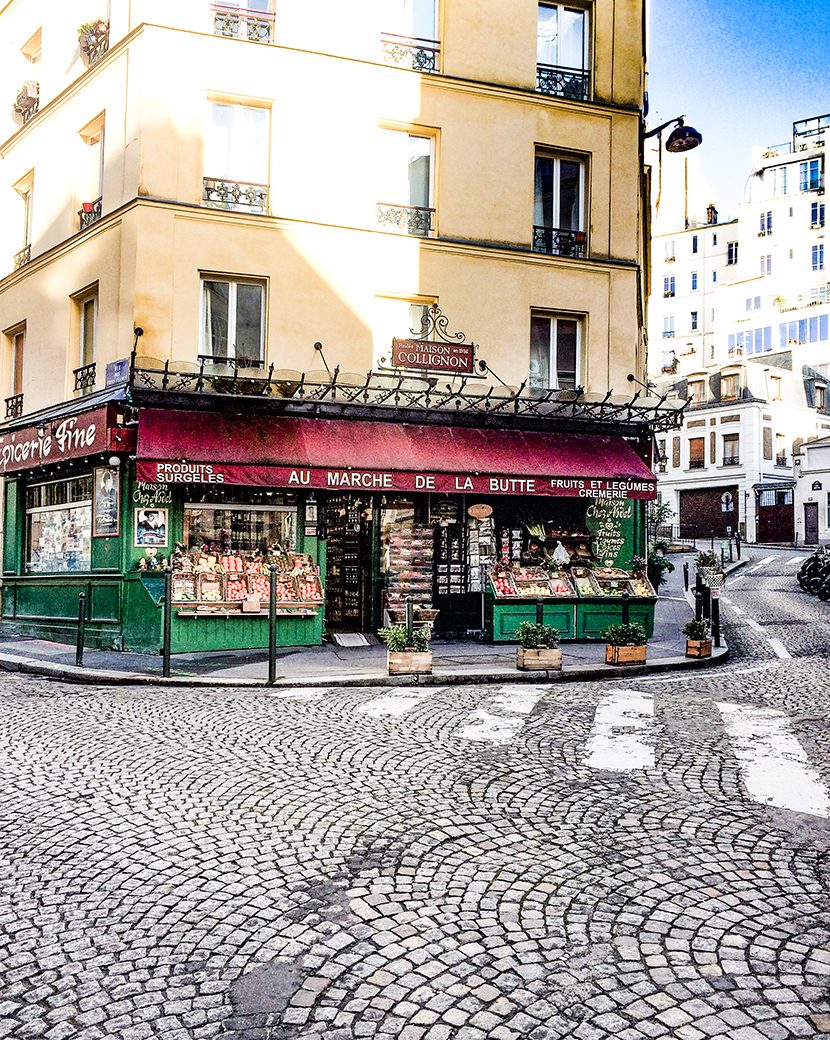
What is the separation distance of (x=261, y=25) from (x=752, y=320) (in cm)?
5571

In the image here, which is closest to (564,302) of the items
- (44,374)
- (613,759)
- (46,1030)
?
(44,374)

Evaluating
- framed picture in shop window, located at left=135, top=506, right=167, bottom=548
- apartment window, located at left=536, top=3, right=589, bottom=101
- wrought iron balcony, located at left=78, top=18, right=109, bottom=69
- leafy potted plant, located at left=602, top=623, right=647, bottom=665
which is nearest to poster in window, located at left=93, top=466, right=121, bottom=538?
framed picture in shop window, located at left=135, top=506, right=167, bottom=548

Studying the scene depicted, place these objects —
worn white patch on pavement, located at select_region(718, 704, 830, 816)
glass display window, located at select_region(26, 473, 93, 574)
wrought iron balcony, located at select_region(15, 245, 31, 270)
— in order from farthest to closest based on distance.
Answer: wrought iron balcony, located at select_region(15, 245, 31, 270) → glass display window, located at select_region(26, 473, 93, 574) → worn white patch on pavement, located at select_region(718, 704, 830, 816)

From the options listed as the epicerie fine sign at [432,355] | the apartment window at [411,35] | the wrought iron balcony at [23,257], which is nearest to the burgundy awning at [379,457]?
the epicerie fine sign at [432,355]

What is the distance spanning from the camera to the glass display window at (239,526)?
1423 cm

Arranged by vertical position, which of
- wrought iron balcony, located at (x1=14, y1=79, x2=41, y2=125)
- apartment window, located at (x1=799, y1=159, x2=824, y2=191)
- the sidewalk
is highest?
apartment window, located at (x1=799, y1=159, x2=824, y2=191)

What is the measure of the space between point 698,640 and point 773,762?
6.85 m

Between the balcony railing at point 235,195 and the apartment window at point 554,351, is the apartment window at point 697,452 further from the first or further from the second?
the balcony railing at point 235,195

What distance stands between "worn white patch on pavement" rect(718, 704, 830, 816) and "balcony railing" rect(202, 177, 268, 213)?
11593mm

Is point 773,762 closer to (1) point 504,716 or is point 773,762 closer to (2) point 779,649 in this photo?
(1) point 504,716

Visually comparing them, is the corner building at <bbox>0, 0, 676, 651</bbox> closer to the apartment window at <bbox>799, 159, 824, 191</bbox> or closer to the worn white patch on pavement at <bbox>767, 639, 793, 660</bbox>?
the worn white patch on pavement at <bbox>767, 639, 793, 660</bbox>

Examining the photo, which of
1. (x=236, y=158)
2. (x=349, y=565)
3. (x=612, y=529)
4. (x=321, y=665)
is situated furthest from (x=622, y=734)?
(x=236, y=158)

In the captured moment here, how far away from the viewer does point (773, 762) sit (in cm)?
646

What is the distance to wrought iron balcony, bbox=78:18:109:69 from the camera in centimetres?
1566
